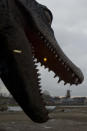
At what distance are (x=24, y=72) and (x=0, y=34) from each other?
0.74 m

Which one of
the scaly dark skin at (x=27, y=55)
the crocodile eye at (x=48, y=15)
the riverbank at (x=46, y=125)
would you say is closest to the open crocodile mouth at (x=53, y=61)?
the scaly dark skin at (x=27, y=55)

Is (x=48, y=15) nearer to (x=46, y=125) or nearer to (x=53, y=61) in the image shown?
(x=53, y=61)

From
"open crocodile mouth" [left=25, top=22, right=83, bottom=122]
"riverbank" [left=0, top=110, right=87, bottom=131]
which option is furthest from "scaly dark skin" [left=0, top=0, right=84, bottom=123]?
"riverbank" [left=0, top=110, right=87, bottom=131]

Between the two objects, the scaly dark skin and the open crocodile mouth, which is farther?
the open crocodile mouth

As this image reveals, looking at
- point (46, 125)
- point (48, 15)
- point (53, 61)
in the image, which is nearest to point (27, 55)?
point (53, 61)

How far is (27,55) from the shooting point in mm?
4203

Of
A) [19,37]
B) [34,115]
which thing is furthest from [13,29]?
[34,115]

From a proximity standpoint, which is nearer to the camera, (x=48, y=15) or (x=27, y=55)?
(x=27, y=55)

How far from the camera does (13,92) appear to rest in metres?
Result: 4.23

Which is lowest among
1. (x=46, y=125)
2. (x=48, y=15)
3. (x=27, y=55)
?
(x=46, y=125)

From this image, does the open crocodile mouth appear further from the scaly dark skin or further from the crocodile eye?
the crocodile eye

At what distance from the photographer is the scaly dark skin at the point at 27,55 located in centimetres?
408

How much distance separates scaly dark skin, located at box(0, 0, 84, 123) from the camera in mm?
4078

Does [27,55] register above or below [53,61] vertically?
above
